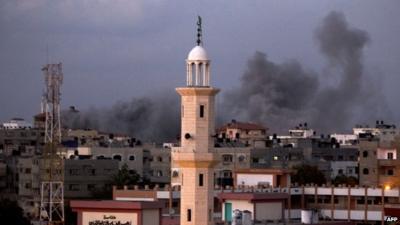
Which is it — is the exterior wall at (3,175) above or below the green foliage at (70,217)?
above

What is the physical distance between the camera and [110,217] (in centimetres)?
5825

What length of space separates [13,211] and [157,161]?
30138 millimetres

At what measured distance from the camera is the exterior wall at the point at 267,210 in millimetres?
70394

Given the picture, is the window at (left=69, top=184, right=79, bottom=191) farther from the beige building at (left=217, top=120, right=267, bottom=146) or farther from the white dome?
the white dome

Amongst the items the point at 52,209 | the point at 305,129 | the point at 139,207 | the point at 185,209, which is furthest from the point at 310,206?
the point at 305,129

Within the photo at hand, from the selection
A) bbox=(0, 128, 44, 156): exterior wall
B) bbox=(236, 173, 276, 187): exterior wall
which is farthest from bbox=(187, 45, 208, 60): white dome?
bbox=(0, 128, 44, 156): exterior wall

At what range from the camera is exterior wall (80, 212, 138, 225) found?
57781 mm

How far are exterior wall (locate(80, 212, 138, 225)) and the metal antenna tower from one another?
1456 inches

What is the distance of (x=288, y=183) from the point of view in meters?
87.2

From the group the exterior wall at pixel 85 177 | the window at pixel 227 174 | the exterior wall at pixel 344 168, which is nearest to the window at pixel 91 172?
the exterior wall at pixel 85 177

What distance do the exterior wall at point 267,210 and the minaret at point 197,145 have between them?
20949mm

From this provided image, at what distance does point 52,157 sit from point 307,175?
2143 centimetres

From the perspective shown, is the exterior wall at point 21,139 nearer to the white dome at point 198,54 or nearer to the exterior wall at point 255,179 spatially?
the exterior wall at point 255,179

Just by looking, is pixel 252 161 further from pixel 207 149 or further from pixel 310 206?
pixel 207 149
